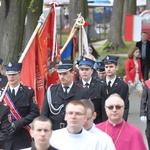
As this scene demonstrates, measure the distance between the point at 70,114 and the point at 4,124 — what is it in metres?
2.02

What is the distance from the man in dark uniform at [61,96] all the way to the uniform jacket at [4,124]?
983mm

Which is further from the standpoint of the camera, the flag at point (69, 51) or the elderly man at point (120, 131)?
the flag at point (69, 51)

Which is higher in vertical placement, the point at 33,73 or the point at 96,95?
the point at 33,73

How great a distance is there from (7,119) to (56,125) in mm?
1031

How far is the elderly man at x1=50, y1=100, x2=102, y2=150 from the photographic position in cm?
664

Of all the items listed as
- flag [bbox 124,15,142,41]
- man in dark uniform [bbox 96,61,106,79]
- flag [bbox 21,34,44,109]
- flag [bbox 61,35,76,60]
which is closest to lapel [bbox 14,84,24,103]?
flag [bbox 21,34,44,109]

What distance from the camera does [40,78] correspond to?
11.0 m

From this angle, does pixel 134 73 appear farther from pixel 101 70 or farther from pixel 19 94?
pixel 19 94

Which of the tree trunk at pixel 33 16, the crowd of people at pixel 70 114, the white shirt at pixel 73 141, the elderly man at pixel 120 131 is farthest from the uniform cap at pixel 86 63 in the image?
the tree trunk at pixel 33 16

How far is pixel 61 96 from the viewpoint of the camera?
9562 mm

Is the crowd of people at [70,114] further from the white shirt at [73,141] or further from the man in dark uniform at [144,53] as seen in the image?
the man in dark uniform at [144,53]

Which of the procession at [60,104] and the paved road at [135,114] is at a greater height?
the procession at [60,104]

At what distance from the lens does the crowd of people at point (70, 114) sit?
667 centimetres

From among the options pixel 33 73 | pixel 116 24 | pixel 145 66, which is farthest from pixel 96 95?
pixel 116 24
